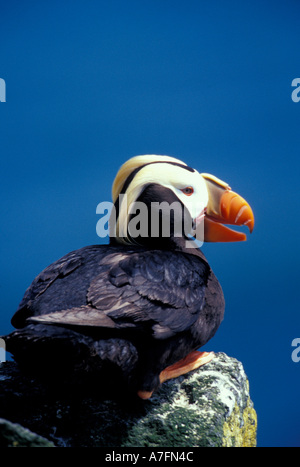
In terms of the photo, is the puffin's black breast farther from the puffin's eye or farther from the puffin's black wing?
the puffin's eye

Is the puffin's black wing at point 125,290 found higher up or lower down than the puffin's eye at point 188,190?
lower down

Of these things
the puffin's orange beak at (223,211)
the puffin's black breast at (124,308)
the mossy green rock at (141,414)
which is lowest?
the mossy green rock at (141,414)

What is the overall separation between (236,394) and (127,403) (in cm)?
51

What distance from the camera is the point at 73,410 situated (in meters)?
2.01

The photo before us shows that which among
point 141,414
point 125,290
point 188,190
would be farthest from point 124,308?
point 188,190

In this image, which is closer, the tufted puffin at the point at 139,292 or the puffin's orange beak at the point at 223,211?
the tufted puffin at the point at 139,292

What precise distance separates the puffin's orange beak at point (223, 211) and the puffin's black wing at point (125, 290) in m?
0.28

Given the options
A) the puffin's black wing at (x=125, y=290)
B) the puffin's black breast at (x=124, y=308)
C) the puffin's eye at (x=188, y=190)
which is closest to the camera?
the puffin's black breast at (x=124, y=308)

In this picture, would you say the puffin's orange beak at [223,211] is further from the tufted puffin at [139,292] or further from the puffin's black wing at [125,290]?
the puffin's black wing at [125,290]

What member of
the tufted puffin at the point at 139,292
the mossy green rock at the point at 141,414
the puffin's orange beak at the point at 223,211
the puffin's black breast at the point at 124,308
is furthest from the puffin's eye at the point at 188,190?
the mossy green rock at the point at 141,414

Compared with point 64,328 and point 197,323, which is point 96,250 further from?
point 64,328

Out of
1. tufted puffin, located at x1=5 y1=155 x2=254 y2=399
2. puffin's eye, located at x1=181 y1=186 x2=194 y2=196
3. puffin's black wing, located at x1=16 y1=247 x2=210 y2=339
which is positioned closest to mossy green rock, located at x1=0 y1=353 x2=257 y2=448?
tufted puffin, located at x1=5 y1=155 x2=254 y2=399

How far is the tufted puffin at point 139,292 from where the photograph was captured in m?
1.69

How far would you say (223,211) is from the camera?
247 cm
